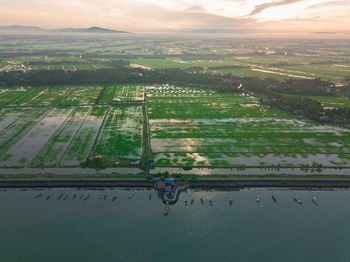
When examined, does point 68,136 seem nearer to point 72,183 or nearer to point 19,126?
point 19,126

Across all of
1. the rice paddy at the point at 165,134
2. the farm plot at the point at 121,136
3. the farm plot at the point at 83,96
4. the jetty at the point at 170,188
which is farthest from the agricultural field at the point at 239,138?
the farm plot at the point at 83,96

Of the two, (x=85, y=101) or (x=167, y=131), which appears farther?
(x=85, y=101)

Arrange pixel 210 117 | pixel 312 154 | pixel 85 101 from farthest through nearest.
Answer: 1. pixel 85 101
2. pixel 210 117
3. pixel 312 154

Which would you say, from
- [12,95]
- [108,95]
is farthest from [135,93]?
[12,95]

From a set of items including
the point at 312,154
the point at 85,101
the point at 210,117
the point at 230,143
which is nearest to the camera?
the point at 312,154

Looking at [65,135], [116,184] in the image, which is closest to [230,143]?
[116,184]

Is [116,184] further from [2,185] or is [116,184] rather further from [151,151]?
[2,185]
